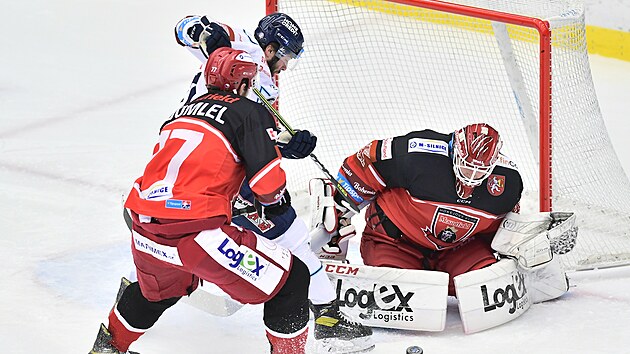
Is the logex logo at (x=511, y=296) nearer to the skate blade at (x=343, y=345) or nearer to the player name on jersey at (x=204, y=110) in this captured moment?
the skate blade at (x=343, y=345)

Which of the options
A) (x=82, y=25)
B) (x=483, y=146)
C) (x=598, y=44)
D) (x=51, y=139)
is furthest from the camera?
(x=82, y=25)

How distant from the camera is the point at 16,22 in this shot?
7.24m

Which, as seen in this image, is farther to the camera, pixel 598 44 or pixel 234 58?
pixel 598 44

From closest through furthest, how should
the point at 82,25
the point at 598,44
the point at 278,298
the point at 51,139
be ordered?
the point at 278,298 < the point at 51,139 < the point at 598,44 < the point at 82,25

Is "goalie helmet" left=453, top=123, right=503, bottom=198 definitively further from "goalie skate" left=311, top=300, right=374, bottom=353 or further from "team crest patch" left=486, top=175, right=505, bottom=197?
"goalie skate" left=311, top=300, right=374, bottom=353

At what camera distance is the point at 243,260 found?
2855 mm

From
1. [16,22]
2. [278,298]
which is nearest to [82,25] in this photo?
[16,22]

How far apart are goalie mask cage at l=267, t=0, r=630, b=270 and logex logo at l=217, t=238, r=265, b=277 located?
131 cm

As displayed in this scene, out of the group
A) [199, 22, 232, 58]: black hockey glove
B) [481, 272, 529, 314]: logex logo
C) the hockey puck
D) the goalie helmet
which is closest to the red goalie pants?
[481, 272, 529, 314]: logex logo

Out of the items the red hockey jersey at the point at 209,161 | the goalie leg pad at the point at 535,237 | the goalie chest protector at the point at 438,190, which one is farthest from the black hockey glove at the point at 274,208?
the goalie leg pad at the point at 535,237

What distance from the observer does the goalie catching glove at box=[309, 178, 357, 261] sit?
375cm

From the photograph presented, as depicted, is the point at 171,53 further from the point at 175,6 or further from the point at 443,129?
the point at 443,129

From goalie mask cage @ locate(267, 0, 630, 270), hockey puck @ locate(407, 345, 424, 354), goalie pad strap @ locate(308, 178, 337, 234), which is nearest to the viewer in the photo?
hockey puck @ locate(407, 345, 424, 354)

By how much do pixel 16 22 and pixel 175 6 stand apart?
103 centimetres
